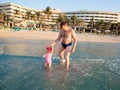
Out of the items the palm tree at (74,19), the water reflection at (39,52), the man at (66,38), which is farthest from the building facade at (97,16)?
the man at (66,38)

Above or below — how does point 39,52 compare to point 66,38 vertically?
below

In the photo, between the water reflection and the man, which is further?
the water reflection

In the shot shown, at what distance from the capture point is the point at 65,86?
5180mm

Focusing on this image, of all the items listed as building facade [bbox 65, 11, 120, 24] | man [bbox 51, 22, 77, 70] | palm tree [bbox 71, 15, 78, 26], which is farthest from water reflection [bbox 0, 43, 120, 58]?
building facade [bbox 65, 11, 120, 24]

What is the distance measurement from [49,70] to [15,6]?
405ft

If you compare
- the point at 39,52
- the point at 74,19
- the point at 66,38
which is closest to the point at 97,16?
the point at 74,19

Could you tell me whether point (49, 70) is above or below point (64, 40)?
below

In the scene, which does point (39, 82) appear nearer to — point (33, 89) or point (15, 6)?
point (33, 89)

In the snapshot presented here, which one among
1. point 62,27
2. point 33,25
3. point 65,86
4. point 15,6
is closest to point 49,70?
point 62,27

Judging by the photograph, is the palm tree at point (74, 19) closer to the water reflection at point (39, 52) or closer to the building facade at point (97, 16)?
the building facade at point (97, 16)

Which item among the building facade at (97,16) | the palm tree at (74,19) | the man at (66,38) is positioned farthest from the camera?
the building facade at (97,16)

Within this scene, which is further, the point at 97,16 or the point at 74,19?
the point at 97,16

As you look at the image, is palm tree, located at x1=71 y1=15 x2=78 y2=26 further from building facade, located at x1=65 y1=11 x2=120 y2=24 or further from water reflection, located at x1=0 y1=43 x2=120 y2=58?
water reflection, located at x1=0 y1=43 x2=120 y2=58

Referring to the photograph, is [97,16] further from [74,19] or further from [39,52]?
[39,52]
